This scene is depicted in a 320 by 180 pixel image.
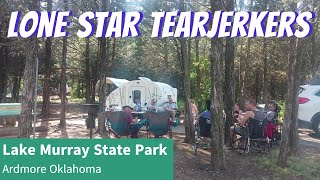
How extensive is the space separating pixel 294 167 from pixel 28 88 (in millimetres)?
5002

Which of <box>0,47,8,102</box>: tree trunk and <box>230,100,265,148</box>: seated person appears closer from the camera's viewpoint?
<box>230,100,265,148</box>: seated person

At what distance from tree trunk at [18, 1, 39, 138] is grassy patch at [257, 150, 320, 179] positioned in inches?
171

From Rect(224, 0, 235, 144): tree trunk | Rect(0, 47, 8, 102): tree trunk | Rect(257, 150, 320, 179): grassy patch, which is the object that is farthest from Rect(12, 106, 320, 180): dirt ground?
Rect(0, 47, 8, 102): tree trunk

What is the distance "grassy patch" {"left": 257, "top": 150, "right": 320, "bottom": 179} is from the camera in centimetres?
657

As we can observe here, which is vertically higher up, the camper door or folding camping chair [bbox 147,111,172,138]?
the camper door

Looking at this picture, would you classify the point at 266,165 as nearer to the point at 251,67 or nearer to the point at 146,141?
the point at 146,141

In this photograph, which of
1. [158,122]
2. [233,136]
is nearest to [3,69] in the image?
[158,122]

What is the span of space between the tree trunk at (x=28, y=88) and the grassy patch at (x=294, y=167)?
434 cm

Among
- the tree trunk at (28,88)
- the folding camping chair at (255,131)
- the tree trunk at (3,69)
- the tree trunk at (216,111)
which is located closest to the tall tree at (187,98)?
the folding camping chair at (255,131)

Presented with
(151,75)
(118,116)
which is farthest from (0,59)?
(151,75)

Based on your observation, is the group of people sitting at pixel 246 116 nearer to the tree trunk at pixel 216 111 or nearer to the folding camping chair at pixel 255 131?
the folding camping chair at pixel 255 131

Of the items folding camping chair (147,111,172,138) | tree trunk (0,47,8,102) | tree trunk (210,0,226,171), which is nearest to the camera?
tree trunk (210,0,226,171)

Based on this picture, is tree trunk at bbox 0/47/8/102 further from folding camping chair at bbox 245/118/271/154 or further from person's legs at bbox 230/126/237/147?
folding camping chair at bbox 245/118/271/154

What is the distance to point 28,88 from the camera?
6.52 m
